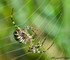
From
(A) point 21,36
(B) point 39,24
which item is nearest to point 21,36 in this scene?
(A) point 21,36

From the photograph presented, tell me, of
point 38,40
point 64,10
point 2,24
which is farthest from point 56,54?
point 2,24

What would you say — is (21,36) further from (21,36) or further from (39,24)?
(39,24)

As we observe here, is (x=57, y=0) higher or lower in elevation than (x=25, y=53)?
higher

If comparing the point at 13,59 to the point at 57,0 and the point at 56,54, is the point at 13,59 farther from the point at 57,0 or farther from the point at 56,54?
the point at 57,0

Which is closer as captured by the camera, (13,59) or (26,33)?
(13,59)

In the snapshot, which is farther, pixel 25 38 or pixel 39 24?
pixel 25 38

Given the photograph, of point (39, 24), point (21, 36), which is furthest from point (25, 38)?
point (39, 24)

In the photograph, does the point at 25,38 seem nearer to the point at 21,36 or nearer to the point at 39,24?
the point at 21,36

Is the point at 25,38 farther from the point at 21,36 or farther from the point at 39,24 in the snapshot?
the point at 39,24
